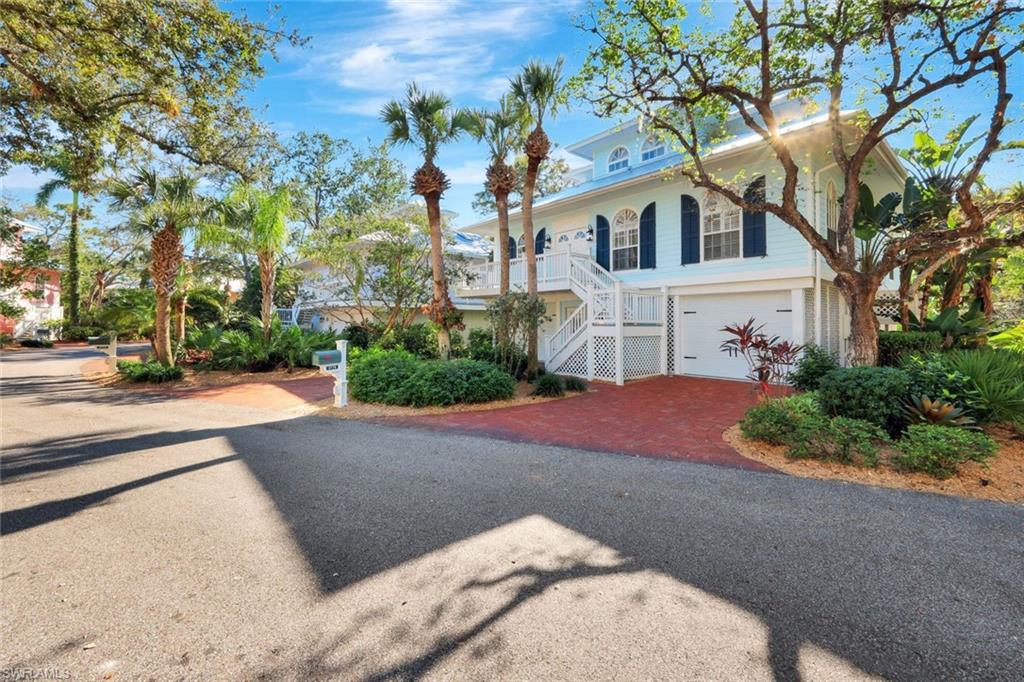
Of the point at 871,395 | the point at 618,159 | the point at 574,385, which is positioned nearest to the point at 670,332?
the point at 574,385

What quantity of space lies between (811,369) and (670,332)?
3.96m

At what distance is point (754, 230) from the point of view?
11.5 metres

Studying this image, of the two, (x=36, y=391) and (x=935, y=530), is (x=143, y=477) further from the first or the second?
(x=36, y=391)

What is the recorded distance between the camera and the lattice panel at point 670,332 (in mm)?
13102

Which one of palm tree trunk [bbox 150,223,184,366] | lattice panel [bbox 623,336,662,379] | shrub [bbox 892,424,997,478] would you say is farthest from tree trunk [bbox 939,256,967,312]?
palm tree trunk [bbox 150,223,184,366]

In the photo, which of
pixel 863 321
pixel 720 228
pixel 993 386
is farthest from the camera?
pixel 720 228

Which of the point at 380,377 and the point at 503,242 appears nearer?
the point at 380,377

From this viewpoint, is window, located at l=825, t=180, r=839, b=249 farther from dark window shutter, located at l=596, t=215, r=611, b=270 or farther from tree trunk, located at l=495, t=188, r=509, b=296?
tree trunk, located at l=495, t=188, r=509, b=296

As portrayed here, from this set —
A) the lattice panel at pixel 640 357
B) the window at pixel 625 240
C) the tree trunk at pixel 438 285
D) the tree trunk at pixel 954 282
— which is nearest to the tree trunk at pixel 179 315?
the tree trunk at pixel 438 285

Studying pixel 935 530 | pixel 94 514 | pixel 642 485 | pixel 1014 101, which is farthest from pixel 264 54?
pixel 1014 101

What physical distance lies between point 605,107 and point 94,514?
990 centimetres

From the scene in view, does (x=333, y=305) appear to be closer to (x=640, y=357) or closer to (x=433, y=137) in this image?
(x=433, y=137)

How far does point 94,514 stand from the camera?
3.91m

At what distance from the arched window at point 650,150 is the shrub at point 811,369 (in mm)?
8646
